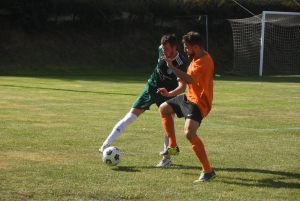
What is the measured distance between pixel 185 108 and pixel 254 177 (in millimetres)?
1260

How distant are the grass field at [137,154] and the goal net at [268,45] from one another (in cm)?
2217

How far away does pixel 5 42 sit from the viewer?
36.6 meters

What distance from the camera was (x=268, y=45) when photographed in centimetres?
4156

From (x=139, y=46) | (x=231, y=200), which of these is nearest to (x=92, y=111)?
(x=231, y=200)

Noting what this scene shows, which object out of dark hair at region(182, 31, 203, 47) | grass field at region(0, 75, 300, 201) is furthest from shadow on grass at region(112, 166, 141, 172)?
dark hair at region(182, 31, 203, 47)

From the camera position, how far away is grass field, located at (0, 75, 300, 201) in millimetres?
6848

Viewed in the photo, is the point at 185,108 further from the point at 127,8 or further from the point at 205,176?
the point at 127,8

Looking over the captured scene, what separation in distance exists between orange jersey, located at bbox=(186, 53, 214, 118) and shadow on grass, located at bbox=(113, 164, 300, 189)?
0.93 meters

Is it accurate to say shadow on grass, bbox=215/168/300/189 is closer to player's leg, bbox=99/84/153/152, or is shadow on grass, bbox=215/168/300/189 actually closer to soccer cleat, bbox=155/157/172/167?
soccer cleat, bbox=155/157/172/167

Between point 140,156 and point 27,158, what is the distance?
1691 mm

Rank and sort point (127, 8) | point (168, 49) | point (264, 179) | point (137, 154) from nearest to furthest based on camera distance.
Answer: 1. point (264, 179)
2. point (168, 49)
3. point (137, 154)
4. point (127, 8)

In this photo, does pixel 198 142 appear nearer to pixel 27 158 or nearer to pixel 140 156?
pixel 140 156

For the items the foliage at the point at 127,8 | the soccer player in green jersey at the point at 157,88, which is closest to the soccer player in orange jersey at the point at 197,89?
the soccer player in green jersey at the point at 157,88

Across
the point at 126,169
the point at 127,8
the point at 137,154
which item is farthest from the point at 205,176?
the point at 127,8
